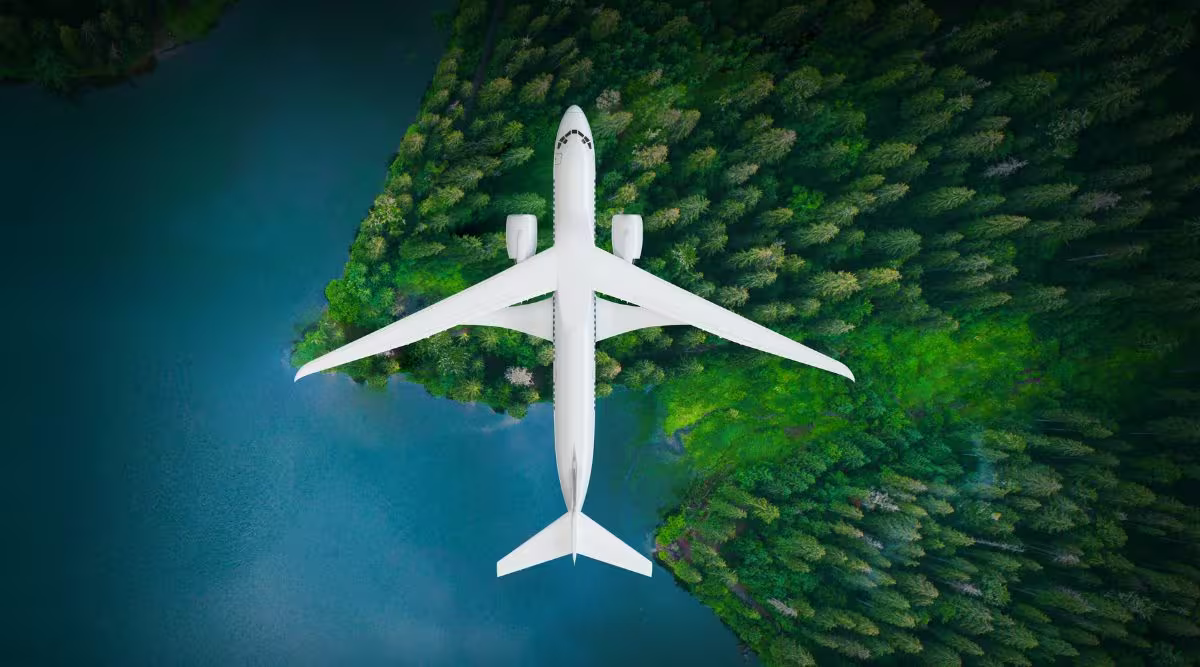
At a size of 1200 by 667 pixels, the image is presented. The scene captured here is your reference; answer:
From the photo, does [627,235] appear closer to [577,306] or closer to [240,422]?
[577,306]

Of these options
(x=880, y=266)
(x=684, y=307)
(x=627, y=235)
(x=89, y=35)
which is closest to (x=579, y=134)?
(x=627, y=235)

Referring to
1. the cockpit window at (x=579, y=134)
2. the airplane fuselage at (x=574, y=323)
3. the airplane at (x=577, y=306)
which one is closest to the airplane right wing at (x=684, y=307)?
the airplane at (x=577, y=306)

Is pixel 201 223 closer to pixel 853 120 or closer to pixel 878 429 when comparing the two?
pixel 853 120

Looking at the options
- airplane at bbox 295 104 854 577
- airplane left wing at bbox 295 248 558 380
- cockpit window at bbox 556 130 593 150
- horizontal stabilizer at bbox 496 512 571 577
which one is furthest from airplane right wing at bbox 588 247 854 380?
horizontal stabilizer at bbox 496 512 571 577

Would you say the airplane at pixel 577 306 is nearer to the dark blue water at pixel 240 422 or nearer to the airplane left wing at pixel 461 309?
the airplane left wing at pixel 461 309

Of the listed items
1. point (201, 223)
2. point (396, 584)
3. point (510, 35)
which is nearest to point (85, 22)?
point (201, 223)

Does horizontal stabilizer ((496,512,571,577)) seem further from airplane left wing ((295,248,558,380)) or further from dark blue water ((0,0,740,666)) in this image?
airplane left wing ((295,248,558,380))
